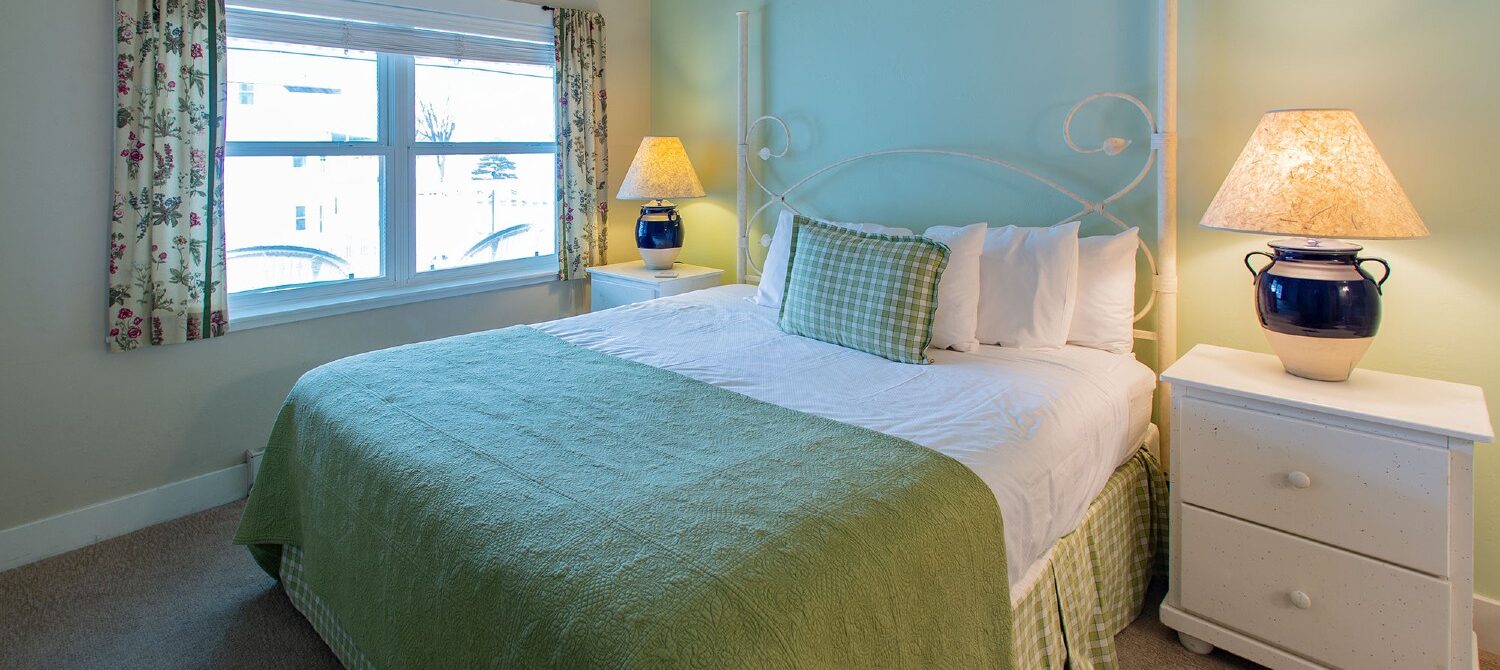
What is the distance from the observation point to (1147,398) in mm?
2270

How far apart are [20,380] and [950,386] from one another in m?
2.73

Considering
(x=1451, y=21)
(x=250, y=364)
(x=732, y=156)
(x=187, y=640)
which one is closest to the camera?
(x=1451, y=21)

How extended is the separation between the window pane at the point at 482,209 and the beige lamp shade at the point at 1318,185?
2.96 m

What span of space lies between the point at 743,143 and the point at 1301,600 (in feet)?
8.55

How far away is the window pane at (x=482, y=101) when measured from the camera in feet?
11.4

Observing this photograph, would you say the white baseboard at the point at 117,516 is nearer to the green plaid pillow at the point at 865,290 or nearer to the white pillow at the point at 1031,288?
the green plaid pillow at the point at 865,290

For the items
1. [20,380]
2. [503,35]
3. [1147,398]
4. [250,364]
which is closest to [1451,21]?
[1147,398]

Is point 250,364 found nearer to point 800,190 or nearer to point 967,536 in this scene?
point 800,190

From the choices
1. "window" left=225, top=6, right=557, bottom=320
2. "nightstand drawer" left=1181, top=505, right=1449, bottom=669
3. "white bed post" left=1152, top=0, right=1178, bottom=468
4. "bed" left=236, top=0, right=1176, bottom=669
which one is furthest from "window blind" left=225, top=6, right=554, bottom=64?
"nightstand drawer" left=1181, top=505, right=1449, bottom=669

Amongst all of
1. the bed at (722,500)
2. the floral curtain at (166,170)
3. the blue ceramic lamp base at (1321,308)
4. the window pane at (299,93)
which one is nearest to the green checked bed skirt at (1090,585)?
the bed at (722,500)

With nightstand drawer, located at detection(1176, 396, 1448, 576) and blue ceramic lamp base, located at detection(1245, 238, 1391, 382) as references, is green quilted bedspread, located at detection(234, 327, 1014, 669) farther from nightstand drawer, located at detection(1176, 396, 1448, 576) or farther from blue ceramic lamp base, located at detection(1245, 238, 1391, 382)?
blue ceramic lamp base, located at detection(1245, 238, 1391, 382)

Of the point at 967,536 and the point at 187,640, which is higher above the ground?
the point at 967,536

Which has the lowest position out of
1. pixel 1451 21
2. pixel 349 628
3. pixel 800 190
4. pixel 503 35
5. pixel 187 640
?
pixel 187 640

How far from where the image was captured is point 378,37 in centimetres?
318
